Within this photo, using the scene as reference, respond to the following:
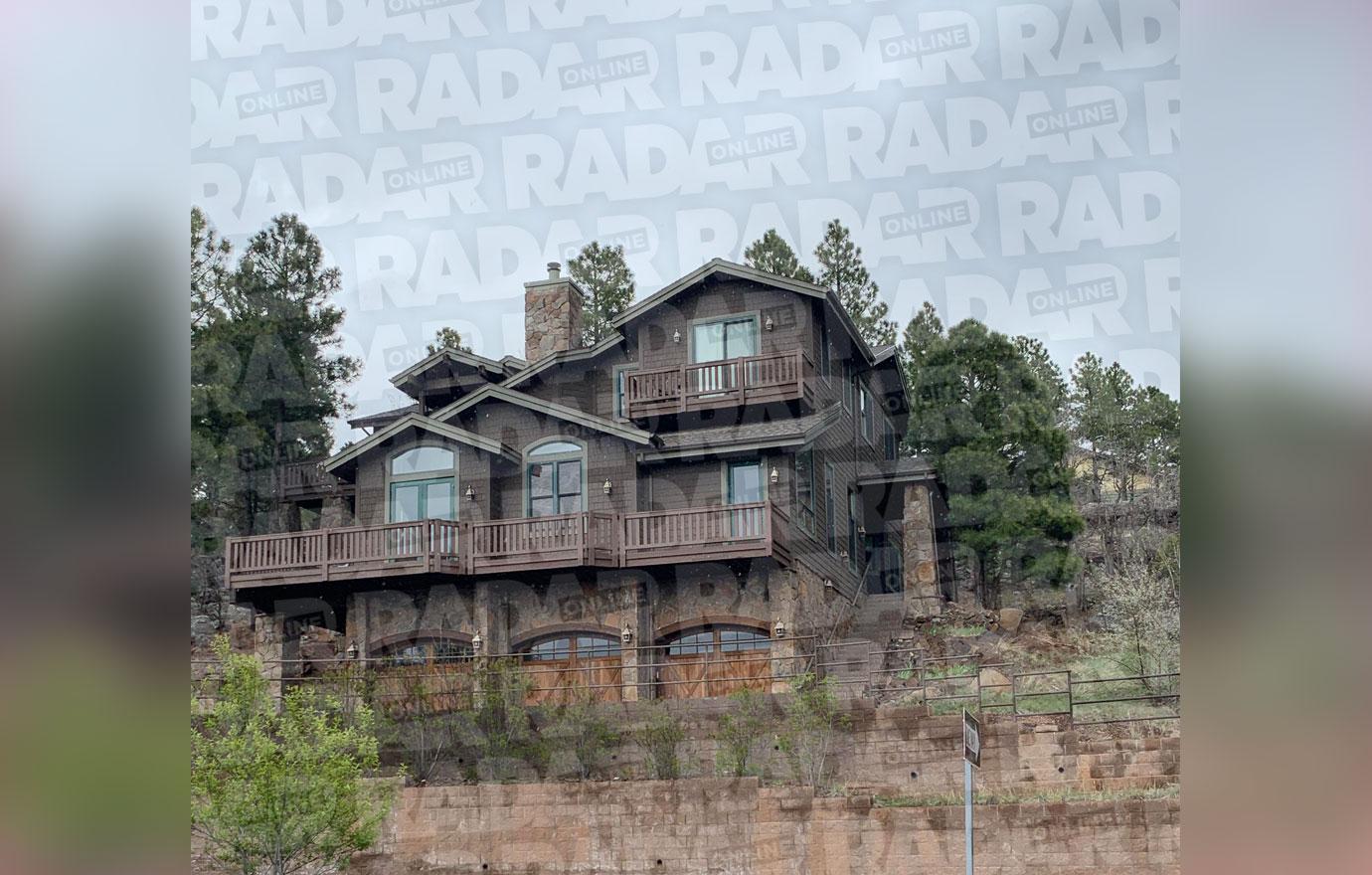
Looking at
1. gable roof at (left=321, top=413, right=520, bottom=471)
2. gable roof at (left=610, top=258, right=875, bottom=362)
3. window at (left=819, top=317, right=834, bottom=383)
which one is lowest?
gable roof at (left=321, top=413, right=520, bottom=471)

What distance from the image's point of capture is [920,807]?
10.4 meters

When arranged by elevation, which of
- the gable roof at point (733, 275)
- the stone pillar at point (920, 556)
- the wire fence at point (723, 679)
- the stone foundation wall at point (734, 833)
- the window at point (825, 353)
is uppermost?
the gable roof at point (733, 275)

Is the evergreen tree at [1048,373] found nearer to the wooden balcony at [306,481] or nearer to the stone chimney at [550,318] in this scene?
the stone chimney at [550,318]

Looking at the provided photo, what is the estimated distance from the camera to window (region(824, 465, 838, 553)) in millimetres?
16297

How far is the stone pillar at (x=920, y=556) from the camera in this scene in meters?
17.1

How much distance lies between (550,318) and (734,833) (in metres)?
8.72

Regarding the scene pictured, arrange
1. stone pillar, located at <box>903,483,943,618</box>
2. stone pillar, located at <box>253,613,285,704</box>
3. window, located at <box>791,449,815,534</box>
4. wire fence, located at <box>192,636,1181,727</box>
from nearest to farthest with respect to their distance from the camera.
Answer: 1. wire fence, located at <box>192,636,1181,727</box>
2. window, located at <box>791,449,815,534</box>
3. stone pillar, located at <box>253,613,285,704</box>
4. stone pillar, located at <box>903,483,943,618</box>

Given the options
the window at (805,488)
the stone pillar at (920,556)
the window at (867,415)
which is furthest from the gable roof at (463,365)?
the stone pillar at (920,556)

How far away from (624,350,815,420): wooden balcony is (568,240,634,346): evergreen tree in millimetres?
7661

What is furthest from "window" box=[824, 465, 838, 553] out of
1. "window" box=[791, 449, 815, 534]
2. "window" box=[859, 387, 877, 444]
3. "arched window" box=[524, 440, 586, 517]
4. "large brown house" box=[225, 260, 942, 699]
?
"arched window" box=[524, 440, 586, 517]

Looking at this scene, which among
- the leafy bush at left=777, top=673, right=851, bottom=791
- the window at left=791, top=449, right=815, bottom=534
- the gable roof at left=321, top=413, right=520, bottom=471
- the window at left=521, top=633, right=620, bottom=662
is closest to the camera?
the leafy bush at left=777, top=673, right=851, bottom=791

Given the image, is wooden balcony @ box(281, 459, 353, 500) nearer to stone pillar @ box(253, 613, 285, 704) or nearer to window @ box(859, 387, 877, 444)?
stone pillar @ box(253, 613, 285, 704)

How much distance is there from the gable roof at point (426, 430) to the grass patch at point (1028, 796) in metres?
6.74
